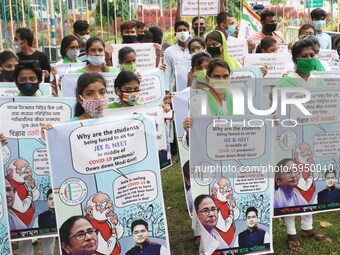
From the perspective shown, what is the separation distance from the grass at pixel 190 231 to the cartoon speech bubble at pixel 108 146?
161 cm

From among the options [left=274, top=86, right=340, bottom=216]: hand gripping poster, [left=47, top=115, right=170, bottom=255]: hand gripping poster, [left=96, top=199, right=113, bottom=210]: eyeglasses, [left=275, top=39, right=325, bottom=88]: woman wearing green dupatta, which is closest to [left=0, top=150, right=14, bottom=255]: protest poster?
[left=47, top=115, right=170, bottom=255]: hand gripping poster

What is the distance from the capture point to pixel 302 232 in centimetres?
544

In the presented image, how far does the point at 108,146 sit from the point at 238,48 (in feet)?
14.2

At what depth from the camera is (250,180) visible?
4.45 meters

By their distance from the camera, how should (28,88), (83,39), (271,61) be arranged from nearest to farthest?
1. (28,88)
2. (271,61)
3. (83,39)


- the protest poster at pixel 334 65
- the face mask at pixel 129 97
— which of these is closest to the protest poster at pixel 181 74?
the protest poster at pixel 334 65

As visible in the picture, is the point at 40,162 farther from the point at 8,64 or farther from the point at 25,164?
the point at 8,64

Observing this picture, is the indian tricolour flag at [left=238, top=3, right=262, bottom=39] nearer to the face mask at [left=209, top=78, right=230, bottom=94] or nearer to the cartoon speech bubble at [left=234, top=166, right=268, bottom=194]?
the face mask at [left=209, top=78, right=230, bottom=94]

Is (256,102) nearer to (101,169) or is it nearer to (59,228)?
(101,169)

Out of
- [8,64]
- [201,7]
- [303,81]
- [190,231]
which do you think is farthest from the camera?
[201,7]

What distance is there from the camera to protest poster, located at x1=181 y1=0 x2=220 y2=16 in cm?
874

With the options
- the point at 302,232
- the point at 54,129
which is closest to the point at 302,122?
the point at 302,232

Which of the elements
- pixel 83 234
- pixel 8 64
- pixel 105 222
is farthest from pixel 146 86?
pixel 83 234

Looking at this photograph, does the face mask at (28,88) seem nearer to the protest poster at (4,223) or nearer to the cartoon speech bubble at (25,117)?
the cartoon speech bubble at (25,117)
